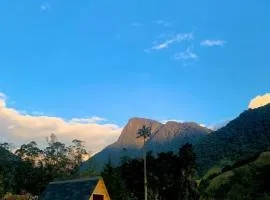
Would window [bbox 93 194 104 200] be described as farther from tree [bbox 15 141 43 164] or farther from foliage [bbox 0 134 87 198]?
tree [bbox 15 141 43 164]

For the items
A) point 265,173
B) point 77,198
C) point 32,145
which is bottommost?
point 77,198

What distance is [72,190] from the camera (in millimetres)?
47969

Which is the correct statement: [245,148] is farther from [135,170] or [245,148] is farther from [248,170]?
[135,170]

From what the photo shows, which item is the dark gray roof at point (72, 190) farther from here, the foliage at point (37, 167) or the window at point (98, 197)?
the foliage at point (37, 167)

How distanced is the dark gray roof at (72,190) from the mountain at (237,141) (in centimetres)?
7702

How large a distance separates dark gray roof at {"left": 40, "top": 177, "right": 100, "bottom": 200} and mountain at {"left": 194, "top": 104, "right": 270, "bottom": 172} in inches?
3032

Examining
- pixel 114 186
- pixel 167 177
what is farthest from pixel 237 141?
pixel 114 186

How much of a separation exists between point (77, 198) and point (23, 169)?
2070 inches

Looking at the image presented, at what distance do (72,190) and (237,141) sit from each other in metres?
98.6

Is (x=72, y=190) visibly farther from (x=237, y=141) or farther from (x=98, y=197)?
(x=237, y=141)

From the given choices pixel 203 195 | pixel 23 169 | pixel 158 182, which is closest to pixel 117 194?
pixel 158 182

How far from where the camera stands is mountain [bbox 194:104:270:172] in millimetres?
130025

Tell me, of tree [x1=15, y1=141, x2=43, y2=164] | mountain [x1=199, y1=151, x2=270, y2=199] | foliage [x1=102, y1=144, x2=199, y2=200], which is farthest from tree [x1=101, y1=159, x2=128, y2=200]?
tree [x1=15, y1=141, x2=43, y2=164]

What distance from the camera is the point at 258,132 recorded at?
452ft
